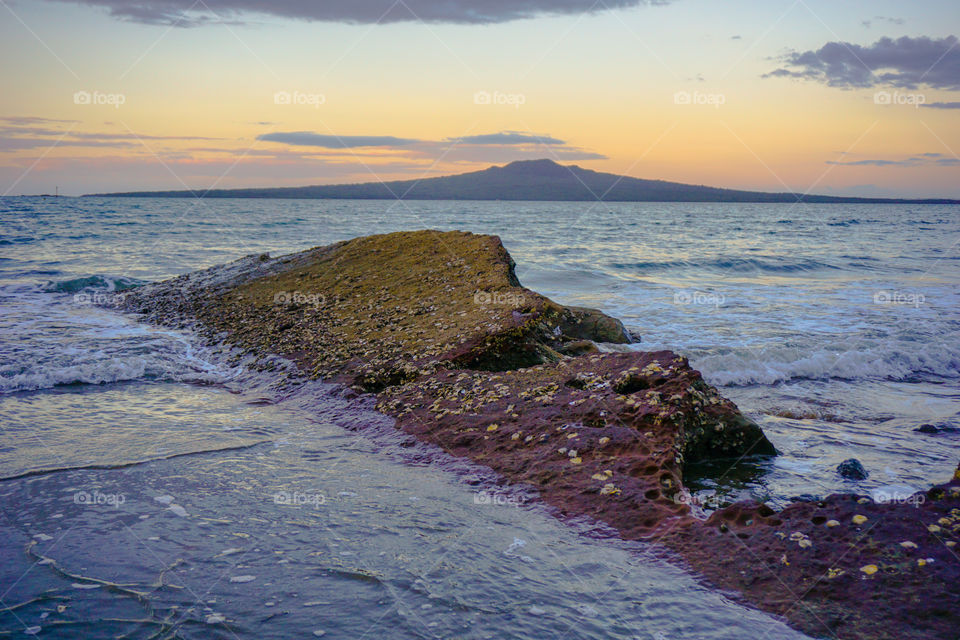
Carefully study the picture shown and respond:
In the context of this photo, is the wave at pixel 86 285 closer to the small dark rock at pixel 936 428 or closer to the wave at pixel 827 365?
the wave at pixel 827 365

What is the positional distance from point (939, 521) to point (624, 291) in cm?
1894

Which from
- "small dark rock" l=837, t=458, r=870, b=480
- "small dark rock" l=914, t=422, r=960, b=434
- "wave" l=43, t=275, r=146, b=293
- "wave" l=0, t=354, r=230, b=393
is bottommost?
"small dark rock" l=914, t=422, r=960, b=434

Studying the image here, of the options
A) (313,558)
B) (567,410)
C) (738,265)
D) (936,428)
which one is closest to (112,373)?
(313,558)

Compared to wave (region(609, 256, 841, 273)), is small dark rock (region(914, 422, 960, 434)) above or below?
below

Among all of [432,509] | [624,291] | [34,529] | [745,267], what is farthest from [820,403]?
[745,267]

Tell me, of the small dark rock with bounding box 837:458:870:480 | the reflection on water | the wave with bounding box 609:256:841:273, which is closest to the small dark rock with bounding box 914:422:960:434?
the small dark rock with bounding box 837:458:870:480

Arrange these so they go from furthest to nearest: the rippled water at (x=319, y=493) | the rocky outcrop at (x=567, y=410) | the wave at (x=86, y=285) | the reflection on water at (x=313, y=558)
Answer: the wave at (x=86, y=285) → the rocky outcrop at (x=567, y=410) → the rippled water at (x=319, y=493) → the reflection on water at (x=313, y=558)

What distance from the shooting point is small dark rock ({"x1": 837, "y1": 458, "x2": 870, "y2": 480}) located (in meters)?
6.60

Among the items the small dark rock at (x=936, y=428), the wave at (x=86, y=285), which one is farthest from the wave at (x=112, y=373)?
the wave at (x=86, y=285)

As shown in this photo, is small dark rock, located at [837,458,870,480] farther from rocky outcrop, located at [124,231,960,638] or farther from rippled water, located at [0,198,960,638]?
rocky outcrop, located at [124,231,960,638]

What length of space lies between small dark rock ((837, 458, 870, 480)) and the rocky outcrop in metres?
0.67

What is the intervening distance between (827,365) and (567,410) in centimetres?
725

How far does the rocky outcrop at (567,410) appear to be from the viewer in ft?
13.9

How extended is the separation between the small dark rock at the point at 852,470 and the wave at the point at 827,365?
417cm
